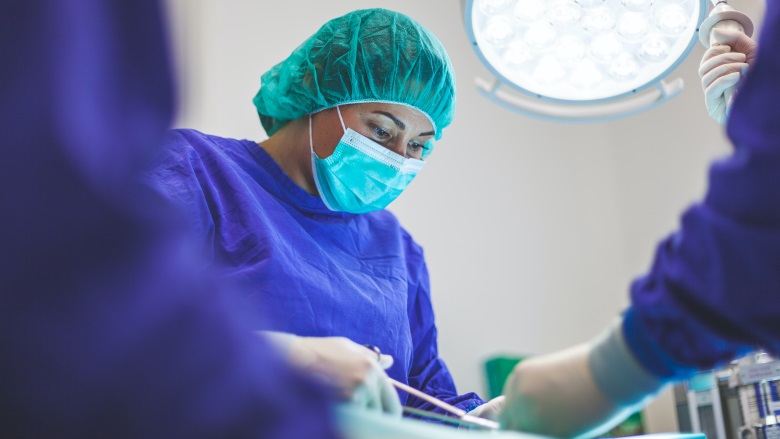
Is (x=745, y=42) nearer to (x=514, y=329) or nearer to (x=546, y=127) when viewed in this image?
(x=514, y=329)

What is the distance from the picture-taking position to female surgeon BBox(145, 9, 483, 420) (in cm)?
135

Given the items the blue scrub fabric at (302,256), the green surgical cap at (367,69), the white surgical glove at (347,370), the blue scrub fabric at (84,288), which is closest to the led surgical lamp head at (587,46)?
the green surgical cap at (367,69)

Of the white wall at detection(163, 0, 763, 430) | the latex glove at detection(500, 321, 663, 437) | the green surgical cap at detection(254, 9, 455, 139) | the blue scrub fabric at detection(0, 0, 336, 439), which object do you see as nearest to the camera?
the blue scrub fabric at detection(0, 0, 336, 439)

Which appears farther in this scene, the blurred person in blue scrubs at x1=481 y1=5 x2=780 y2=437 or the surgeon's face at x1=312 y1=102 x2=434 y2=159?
the surgeon's face at x1=312 y1=102 x2=434 y2=159

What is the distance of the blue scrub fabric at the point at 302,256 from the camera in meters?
1.31

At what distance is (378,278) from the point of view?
1.62 metres

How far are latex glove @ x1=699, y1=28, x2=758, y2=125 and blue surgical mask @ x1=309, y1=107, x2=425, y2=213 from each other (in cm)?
64

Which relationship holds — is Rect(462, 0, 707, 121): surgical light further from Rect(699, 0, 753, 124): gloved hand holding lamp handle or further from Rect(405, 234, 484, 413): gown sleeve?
Rect(405, 234, 484, 413): gown sleeve

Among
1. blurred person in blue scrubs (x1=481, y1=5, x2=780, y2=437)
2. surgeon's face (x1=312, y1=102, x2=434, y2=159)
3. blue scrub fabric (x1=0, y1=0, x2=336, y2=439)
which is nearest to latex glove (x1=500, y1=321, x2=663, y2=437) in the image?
blurred person in blue scrubs (x1=481, y1=5, x2=780, y2=437)

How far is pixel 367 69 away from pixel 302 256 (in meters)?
0.44

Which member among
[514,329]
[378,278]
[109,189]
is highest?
[109,189]

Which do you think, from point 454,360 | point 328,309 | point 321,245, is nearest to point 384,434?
point 328,309

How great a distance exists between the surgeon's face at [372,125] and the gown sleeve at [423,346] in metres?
0.32

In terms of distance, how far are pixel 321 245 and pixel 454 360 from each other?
1.41m
